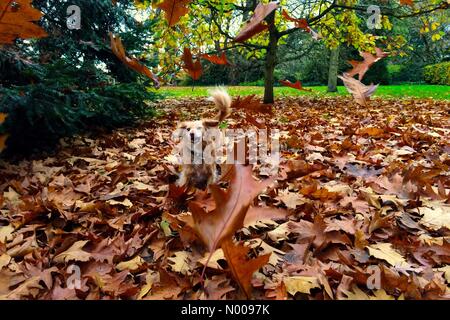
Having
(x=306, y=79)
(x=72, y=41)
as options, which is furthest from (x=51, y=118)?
(x=306, y=79)

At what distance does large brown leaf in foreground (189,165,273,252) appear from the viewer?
0.88 m

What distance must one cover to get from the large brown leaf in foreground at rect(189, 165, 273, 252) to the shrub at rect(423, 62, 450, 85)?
816 inches

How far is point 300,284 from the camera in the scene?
1392mm

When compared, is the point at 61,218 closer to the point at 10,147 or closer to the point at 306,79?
the point at 10,147

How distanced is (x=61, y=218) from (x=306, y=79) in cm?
2276

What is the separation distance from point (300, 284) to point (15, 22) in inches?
49.8

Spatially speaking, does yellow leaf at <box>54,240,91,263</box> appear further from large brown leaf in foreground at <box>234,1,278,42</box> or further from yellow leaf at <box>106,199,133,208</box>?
large brown leaf in foreground at <box>234,1,278,42</box>

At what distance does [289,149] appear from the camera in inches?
141

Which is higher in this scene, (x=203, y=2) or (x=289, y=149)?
(x=203, y=2)

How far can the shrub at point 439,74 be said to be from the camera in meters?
18.2

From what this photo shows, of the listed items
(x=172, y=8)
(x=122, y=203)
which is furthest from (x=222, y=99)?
(x=172, y=8)

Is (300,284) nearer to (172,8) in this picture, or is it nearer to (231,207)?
(231,207)

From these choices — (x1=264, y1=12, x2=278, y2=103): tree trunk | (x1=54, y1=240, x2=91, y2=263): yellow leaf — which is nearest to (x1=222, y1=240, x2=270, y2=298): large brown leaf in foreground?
(x1=54, y1=240, x2=91, y2=263): yellow leaf
